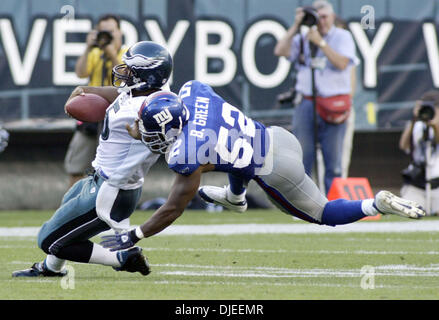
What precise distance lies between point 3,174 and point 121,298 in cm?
699

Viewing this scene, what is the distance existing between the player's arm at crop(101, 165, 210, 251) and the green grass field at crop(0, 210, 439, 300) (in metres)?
0.22

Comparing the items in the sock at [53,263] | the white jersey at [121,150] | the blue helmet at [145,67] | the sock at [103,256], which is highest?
the blue helmet at [145,67]

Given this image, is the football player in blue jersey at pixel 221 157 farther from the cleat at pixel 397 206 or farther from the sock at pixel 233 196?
the sock at pixel 233 196

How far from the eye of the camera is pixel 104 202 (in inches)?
226

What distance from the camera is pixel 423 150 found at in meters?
10.6

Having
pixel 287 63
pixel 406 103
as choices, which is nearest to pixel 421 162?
pixel 406 103

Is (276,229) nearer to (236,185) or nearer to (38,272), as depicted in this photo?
(236,185)

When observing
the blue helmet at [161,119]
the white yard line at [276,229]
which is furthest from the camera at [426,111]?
the blue helmet at [161,119]

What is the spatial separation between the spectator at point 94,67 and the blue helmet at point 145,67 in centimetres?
305

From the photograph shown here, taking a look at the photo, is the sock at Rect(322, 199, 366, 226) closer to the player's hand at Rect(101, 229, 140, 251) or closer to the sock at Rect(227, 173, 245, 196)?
the sock at Rect(227, 173, 245, 196)

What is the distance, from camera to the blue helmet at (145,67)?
5789 millimetres

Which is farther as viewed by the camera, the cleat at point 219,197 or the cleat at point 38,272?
the cleat at point 219,197

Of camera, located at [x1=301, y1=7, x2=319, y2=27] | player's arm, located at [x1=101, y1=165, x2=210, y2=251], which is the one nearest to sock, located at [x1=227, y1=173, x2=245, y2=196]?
player's arm, located at [x1=101, y1=165, x2=210, y2=251]

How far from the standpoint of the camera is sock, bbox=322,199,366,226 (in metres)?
5.98
